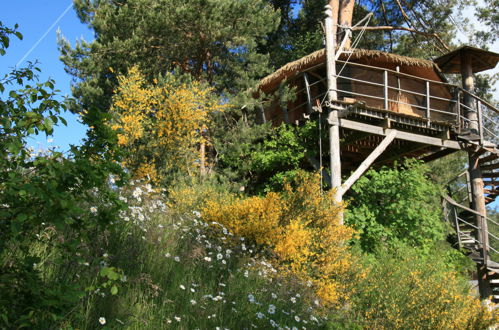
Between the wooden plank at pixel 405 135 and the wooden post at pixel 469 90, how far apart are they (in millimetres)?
932

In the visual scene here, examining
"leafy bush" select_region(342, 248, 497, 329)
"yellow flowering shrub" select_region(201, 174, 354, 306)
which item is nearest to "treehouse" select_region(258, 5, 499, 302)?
"yellow flowering shrub" select_region(201, 174, 354, 306)

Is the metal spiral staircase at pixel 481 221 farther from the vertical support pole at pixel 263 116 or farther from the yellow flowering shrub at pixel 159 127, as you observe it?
the yellow flowering shrub at pixel 159 127

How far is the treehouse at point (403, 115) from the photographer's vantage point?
Answer: 38.6ft

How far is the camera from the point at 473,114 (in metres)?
13.7

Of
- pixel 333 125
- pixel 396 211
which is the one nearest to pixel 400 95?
pixel 396 211

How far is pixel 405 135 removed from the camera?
1226 cm

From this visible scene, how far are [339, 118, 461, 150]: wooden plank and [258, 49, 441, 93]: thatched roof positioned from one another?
239cm

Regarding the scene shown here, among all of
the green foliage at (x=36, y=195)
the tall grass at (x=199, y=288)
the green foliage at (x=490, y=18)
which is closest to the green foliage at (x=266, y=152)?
the tall grass at (x=199, y=288)

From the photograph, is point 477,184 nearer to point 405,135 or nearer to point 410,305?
point 405,135

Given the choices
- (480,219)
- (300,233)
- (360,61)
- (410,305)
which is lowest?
(410,305)

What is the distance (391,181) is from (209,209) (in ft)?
19.3

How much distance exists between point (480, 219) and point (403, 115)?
4.21 metres

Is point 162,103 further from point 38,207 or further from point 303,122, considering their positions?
point 38,207

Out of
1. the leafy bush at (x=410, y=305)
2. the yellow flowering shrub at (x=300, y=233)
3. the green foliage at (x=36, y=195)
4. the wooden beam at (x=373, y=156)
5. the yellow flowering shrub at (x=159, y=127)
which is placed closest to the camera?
the green foliage at (x=36, y=195)
